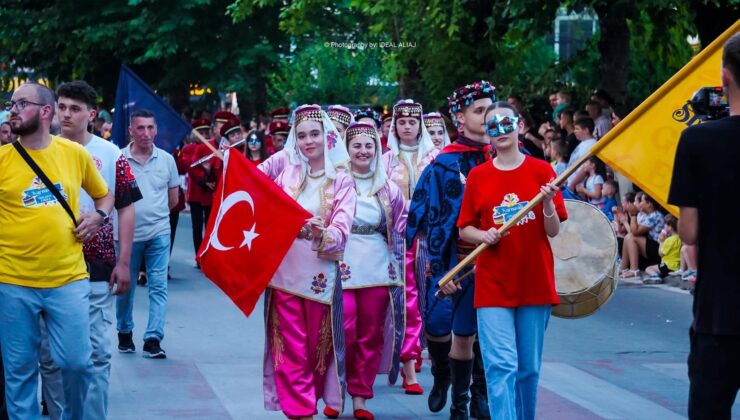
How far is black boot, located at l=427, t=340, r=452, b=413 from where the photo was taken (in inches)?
339

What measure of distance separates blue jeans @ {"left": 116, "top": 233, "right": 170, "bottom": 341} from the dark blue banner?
86 centimetres

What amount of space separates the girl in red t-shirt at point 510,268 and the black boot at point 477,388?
127 cm

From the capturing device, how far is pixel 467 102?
8.00 m

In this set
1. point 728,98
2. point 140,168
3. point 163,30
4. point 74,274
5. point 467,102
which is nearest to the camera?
point 728,98

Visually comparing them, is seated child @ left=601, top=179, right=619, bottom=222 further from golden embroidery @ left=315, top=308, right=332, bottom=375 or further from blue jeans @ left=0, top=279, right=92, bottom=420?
blue jeans @ left=0, top=279, right=92, bottom=420

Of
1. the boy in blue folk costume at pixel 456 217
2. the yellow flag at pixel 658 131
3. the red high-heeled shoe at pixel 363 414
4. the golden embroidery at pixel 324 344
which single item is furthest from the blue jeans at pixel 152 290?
the yellow flag at pixel 658 131

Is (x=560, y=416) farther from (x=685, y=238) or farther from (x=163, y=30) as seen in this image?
(x=163, y=30)

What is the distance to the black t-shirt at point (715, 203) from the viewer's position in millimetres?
4848

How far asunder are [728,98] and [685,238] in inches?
21.1

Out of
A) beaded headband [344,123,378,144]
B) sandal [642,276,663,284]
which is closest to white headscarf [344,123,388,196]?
beaded headband [344,123,378,144]

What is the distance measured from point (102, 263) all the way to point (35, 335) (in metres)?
0.88

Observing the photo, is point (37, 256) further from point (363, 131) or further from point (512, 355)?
point (363, 131)

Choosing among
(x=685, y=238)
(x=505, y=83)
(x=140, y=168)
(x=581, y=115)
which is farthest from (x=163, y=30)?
(x=685, y=238)

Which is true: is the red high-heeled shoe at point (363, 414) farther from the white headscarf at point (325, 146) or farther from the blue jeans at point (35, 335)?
the blue jeans at point (35, 335)
